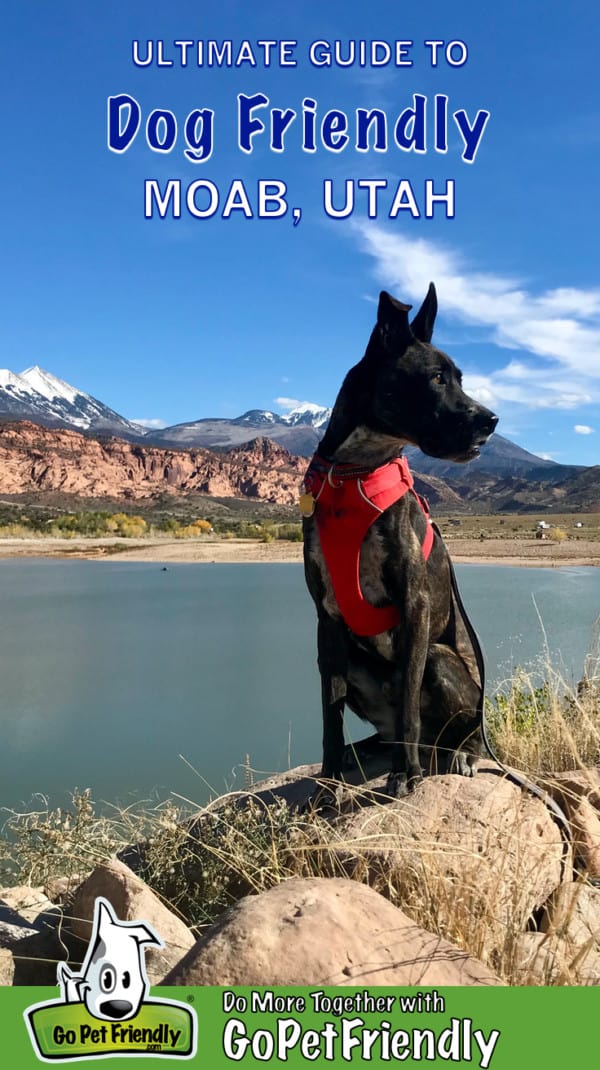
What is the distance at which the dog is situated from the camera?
293 centimetres

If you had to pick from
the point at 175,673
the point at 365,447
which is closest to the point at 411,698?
the point at 365,447

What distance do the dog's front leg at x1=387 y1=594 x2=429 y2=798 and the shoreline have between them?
2583 cm

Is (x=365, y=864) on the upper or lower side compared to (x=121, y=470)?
lower

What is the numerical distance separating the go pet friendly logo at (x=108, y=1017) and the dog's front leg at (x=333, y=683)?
161 cm

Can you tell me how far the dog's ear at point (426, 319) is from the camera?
3059mm

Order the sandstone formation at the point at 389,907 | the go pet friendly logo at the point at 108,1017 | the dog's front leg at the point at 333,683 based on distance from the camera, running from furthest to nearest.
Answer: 1. the dog's front leg at the point at 333,683
2. the sandstone formation at the point at 389,907
3. the go pet friendly logo at the point at 108,1017

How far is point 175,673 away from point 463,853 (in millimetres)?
8875

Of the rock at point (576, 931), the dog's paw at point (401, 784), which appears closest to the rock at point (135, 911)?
the dog's paw at point (401, 784)

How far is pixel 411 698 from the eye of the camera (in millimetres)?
3125

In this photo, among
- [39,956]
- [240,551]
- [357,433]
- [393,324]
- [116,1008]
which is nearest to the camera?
[116,1008]

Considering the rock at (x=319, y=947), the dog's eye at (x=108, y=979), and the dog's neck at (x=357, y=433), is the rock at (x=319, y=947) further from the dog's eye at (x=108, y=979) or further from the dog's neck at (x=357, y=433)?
the dog's neck at (x=357, y=433)

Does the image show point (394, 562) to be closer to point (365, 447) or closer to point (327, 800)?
point (365, 447)

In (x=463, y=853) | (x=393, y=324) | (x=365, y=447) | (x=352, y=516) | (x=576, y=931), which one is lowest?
(x=576, y=931)

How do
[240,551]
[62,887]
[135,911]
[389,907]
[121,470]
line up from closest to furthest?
[389,907]
[135,911]
[62,887]
[240,551]
[121,470]
